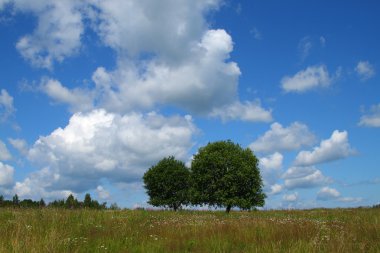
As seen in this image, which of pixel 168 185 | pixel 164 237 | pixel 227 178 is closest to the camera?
pixel 164 237

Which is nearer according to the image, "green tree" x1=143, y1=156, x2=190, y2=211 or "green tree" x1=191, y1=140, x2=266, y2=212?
"green tree" x1=191, y1=140, x2=266, y2=212

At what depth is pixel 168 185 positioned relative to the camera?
56531 mm

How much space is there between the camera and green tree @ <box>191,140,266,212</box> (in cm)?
4391

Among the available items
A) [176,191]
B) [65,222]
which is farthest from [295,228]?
[176,191]

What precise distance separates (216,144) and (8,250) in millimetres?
38680

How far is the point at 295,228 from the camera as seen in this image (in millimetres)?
14570

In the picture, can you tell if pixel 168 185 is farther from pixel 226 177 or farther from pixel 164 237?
pixel 164 237

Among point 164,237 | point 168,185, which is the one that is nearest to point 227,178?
point 168,185

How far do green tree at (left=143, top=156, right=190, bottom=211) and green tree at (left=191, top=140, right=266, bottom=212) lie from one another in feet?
31.9

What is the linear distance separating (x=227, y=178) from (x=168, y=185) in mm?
15028

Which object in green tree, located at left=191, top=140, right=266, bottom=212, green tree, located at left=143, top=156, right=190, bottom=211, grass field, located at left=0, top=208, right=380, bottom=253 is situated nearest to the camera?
grass field, located at left=0, top=208, right=380, bottom=253

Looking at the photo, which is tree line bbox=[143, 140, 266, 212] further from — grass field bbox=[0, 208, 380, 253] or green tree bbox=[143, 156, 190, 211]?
grass field bbox=[0, 208, 380, 253]

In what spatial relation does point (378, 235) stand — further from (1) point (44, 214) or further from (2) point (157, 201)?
(2) point (157, 201)

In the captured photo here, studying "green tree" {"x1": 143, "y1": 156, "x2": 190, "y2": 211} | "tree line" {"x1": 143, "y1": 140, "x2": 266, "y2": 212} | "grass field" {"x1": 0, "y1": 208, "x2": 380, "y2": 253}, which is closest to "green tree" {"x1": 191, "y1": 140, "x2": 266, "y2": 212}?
"tree line" {"x1": 143, "y1": 140, "x2": 266, "y2": 212}
